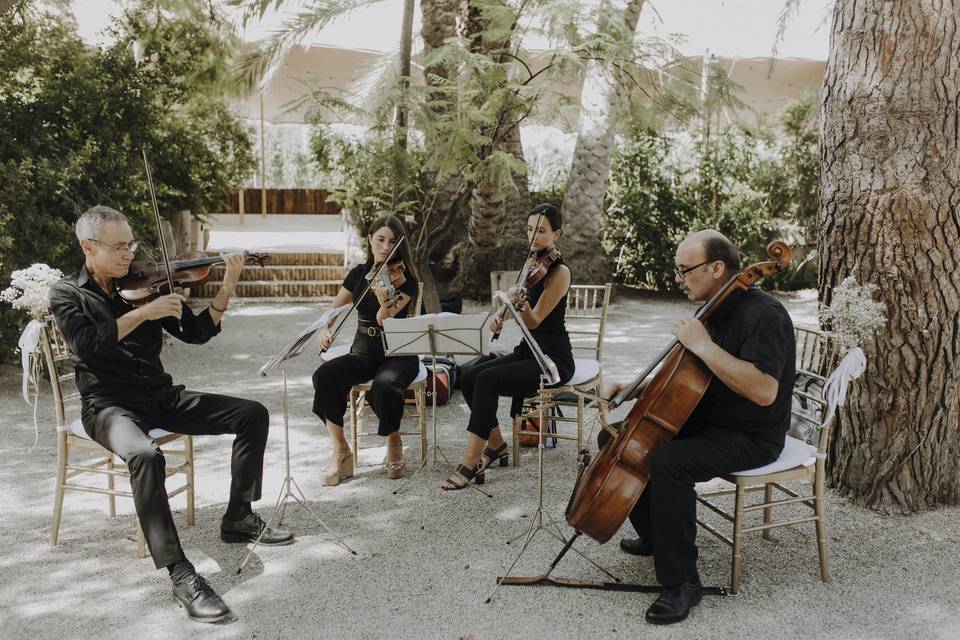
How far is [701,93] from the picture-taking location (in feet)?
19.6

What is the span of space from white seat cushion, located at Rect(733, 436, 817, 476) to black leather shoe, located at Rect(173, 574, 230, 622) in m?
1.95

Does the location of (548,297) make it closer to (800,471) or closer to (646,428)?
(646,428)

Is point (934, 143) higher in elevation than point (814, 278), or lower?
higher

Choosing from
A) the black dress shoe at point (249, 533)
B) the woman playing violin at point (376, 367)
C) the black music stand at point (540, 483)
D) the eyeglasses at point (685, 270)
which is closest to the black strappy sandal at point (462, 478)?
the woman playing violin at point (376, 367)

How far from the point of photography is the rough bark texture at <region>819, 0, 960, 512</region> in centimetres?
355

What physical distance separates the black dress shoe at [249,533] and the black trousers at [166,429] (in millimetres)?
109

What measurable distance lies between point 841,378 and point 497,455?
1989 millimetres

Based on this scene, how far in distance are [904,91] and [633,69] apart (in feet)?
7.94

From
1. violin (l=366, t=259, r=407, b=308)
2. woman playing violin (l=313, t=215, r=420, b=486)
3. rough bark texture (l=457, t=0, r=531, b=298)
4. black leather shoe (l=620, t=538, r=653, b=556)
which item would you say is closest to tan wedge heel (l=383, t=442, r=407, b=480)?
woman playing violin (l=313, t=215, r=420, b=486)

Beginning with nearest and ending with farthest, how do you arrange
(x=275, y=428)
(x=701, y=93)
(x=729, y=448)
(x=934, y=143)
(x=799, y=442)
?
(x=729, y=448)
(x=799, y=442)
(x=934, y=143)
(x=275, y=428)
(x=701, y=93)

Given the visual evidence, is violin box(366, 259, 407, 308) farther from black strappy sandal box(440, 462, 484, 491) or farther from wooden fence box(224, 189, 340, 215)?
wooden fence box(224, 189, 340, 215)

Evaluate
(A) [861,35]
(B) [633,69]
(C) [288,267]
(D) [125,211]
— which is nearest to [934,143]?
(A) [861,35]

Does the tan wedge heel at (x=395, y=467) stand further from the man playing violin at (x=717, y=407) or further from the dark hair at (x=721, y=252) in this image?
the dark hair at (x=721, y=252)

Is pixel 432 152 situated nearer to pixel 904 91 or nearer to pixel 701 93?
pixel 701 93
